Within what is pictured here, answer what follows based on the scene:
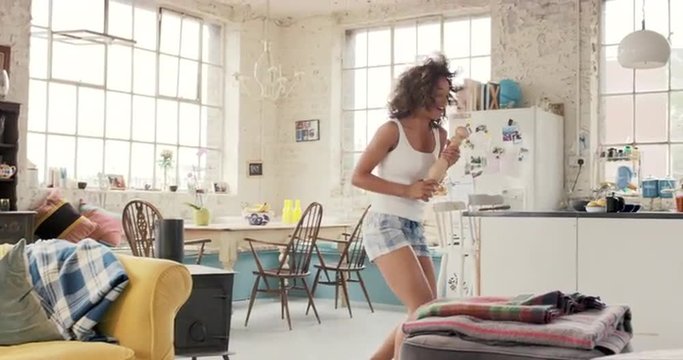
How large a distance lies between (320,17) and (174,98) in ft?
6.26

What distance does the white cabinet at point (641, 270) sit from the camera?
4.20 m

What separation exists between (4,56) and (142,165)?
2.01 meters

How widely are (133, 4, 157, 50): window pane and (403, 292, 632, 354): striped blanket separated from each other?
6220 millimetres

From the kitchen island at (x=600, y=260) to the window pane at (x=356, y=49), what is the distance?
4.40 metres

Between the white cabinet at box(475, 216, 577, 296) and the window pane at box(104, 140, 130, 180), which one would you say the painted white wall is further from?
the white cabinet at box(475, 216, 577, 296)

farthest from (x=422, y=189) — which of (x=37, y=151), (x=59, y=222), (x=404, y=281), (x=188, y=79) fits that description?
(x=188, y=79)

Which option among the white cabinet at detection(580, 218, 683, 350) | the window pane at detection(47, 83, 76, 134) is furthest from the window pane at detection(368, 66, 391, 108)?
the white cabinet at detection(580, 218, 683, 350)

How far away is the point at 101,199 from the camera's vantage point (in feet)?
23.7

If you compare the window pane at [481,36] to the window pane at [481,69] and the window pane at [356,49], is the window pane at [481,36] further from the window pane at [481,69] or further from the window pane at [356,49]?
the window pane at [356,49]

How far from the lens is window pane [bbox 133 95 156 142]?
785cm

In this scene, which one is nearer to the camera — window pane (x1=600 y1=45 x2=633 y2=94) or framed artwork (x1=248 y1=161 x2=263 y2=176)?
window pane (x1=600 y1=45 x2=633 y2=94)

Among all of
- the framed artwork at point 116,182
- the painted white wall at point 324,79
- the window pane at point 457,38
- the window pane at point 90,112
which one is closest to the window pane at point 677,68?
the painted white wall at point 324,79

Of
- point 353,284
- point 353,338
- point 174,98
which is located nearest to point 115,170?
point 174,98

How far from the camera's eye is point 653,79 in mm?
7117
